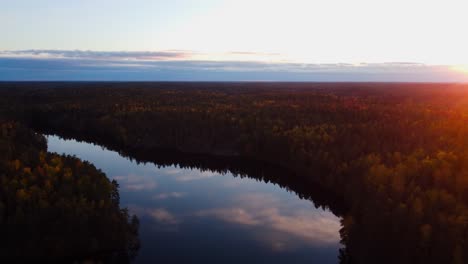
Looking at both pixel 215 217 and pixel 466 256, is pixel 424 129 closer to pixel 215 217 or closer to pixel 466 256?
pixel 215 217

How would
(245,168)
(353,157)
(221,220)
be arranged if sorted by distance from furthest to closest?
1. (245,168)
2. (353,157)
3. (221,220)

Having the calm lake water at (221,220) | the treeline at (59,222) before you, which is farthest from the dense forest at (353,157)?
the calm lake water at (221,220)

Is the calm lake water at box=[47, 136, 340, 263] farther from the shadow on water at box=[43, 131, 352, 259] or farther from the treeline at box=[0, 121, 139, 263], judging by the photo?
the treeline at box=[0, 121, 139, 263]

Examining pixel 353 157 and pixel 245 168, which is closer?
pixel 353 157

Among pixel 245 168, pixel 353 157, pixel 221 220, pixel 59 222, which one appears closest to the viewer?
pixel 59 222

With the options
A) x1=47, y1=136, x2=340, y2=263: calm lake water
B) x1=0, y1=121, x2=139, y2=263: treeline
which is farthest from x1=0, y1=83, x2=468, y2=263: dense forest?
x1=47, y1=136, x2=340, y2=263: calm lake water

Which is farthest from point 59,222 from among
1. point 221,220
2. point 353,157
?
point 353,157

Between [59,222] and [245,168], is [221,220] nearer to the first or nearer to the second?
[59,222]
